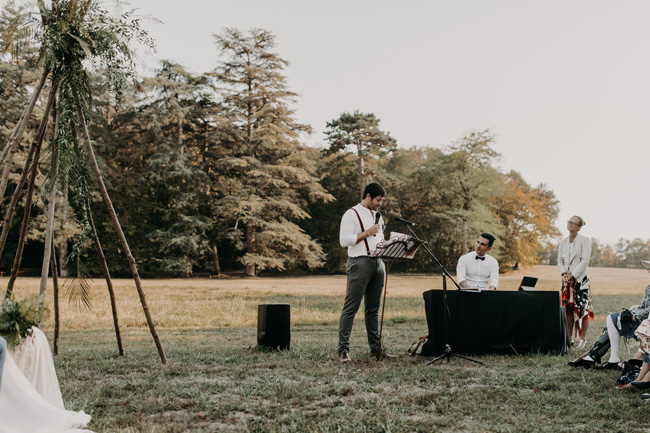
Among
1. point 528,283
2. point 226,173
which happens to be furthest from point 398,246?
point 226,173

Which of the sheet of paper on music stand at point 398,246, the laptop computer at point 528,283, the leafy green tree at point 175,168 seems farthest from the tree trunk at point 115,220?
the leafy green tree at point 175,168

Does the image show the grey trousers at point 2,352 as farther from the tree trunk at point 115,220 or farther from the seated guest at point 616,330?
the seated guest at point 616,330

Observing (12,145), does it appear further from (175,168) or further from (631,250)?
→ (631,250)

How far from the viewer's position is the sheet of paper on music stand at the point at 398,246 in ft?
20.5

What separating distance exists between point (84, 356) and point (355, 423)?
14.5 ft

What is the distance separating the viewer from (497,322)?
7574mm

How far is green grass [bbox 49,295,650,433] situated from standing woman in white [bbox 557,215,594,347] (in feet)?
4.30

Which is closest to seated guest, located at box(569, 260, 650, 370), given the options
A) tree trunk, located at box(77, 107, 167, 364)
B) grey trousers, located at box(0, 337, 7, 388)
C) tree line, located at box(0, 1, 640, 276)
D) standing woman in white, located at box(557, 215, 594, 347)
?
standing woman in white, located at box(557, 215, 594, 347)

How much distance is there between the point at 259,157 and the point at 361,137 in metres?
7.98

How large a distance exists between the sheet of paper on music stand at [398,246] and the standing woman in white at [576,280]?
371 cm

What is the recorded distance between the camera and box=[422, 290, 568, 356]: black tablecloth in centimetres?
735

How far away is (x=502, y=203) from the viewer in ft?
159

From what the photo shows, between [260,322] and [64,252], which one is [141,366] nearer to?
[260,322]

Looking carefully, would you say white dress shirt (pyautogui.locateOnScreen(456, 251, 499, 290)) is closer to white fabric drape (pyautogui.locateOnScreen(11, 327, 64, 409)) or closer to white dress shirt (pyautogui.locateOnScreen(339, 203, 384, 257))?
white dress shirt (pyautogui.locateOnScreen(339, 203, 384, 257))
